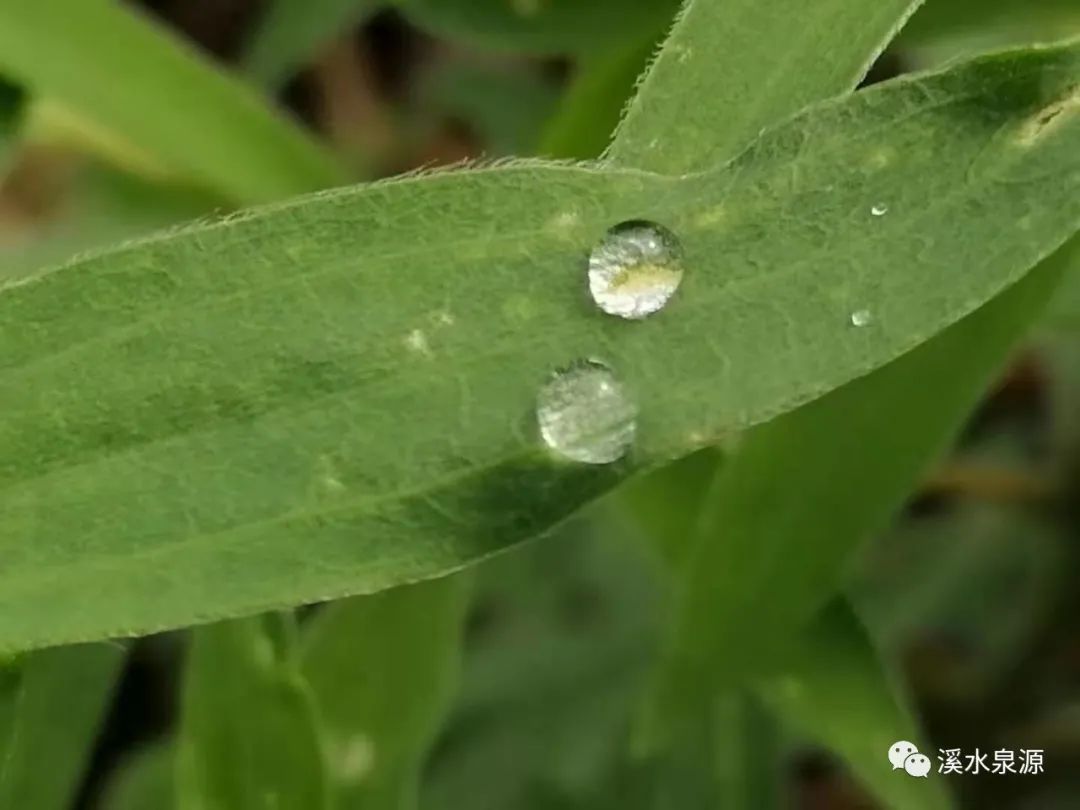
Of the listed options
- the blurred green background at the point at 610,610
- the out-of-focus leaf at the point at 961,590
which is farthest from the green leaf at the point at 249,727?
the out-of-focus leaf at the point at 961,590

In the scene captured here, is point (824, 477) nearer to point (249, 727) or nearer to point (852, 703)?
point (852, 703)

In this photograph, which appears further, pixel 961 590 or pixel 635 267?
pixel 961 590

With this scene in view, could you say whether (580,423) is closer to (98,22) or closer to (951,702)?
(98,22)

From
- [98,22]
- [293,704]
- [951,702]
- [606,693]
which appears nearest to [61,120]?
[98,22]

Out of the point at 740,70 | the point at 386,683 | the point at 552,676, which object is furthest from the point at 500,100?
the point at 740,70

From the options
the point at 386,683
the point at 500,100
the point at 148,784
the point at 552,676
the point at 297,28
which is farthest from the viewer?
the point at 500,100

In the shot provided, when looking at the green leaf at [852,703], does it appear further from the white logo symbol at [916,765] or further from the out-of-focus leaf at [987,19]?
the out-of-focus leaf at [987,19]
